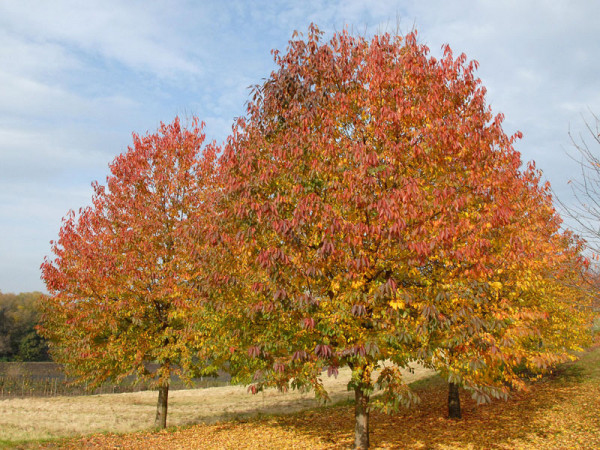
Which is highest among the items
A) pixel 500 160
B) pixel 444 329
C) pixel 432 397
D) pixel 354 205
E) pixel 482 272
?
pixel 500 160

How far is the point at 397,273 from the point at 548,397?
12.0 m

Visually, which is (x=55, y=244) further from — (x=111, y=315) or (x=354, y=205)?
(x=354, y=205)

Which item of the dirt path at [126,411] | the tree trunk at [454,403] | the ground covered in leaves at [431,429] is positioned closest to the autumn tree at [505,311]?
the tree trunk at [454,403]

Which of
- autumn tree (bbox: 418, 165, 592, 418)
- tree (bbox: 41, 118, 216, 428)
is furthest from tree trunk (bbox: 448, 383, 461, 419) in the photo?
tree (bbox: 41, 118, 216, 428)

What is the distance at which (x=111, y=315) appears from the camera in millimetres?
13758

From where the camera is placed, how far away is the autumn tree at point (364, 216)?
7391 millimetres

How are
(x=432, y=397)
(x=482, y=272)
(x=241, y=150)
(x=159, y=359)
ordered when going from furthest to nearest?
1. (x=432, y=397)
2. (x=159, y=359)
3. (x=241, y=150)
4. (x=482, y=272)

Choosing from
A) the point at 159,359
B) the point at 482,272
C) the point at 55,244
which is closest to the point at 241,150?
the point at 482,272

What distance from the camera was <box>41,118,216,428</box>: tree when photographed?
44.8 ft

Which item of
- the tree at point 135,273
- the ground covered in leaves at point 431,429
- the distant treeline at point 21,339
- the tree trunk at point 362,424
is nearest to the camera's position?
the tree trunk at point 362,424

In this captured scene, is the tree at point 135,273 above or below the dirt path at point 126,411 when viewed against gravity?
above

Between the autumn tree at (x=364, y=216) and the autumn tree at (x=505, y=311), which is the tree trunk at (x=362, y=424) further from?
the autumn tree at (x=505, y=311)

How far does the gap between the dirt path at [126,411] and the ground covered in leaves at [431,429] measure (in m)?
1.60

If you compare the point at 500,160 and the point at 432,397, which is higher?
the point at 500,160
